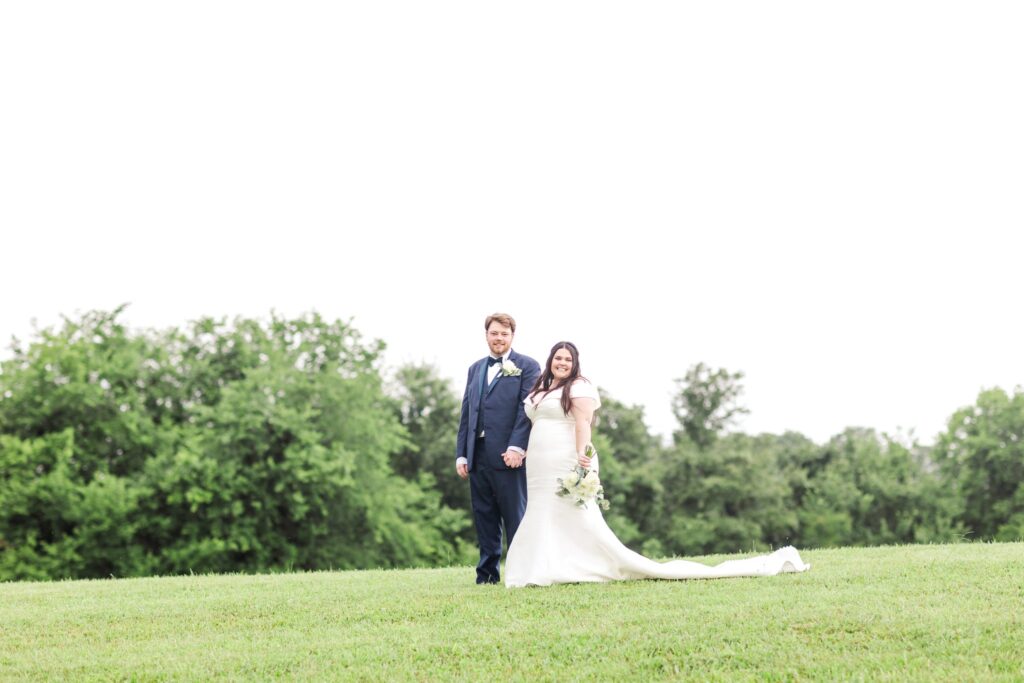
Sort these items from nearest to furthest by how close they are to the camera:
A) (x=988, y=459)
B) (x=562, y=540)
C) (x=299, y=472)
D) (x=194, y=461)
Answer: (x=562, y=540) → (x=194, y=461) → (x=299, y=472) → (x=988, y=459)

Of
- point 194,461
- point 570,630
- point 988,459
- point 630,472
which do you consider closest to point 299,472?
point 194,461

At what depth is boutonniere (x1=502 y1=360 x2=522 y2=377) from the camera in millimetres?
9789

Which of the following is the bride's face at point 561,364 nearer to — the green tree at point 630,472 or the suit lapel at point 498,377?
the suit lapel at point 498,377

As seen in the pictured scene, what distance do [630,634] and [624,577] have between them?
95.1 inches

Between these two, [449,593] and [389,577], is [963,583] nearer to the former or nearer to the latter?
[449,593]

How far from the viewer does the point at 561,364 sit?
31.6ft

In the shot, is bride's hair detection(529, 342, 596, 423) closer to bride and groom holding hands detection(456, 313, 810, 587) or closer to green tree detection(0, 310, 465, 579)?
bride and groom holding hands detection(456, 313, 810, 587)

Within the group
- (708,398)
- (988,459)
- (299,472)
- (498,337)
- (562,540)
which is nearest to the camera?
(562,540)

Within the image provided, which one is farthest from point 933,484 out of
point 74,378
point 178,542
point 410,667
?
point 410,667

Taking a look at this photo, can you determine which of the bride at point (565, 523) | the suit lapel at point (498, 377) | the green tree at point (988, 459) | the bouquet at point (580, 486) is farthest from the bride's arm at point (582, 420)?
the green tree at point (988, 459)

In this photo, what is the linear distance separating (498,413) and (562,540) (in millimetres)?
1385

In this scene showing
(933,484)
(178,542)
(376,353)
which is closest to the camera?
(178,542)

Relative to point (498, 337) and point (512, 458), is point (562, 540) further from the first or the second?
point (498, 337)

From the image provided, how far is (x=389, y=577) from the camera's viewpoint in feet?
37.7
